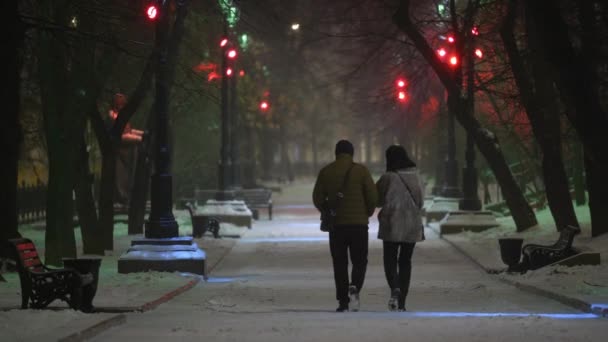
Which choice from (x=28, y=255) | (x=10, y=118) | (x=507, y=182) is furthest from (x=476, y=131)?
(x=28, y=255)

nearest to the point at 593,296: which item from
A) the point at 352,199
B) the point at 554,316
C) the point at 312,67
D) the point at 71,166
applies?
the point at 554,316

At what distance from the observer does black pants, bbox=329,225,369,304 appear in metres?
13.1

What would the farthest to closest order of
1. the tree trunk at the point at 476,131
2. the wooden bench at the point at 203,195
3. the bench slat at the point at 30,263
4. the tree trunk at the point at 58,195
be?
the wooden bench at the point at 203,195 → the tree trunk at the point at 476,131 → the tree trunk at the point at 58,195 → the bench slat at the point at 30,263

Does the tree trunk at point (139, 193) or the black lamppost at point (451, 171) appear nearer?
the tree trunk at point (139, 193)

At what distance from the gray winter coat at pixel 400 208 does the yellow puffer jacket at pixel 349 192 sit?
0.28 metres

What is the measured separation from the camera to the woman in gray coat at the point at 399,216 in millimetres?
13297

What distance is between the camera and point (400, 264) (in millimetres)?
13523

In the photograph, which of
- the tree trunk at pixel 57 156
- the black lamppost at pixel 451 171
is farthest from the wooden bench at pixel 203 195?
the tree trunk at pixel 57 156

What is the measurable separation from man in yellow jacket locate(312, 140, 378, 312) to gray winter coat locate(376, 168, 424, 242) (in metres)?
0.28

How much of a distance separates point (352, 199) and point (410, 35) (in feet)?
48.5

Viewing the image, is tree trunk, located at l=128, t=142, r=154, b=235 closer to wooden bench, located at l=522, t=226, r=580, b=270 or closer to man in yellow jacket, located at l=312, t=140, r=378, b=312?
wooden bench, located at l=522, t=226, r=580, b=270

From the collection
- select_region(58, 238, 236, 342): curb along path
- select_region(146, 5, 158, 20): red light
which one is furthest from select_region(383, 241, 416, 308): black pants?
select_region(146, 5, 158, 20): red light

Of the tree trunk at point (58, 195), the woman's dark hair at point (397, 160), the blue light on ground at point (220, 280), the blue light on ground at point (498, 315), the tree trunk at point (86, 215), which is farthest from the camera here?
the tree trunk at point (86, 215)

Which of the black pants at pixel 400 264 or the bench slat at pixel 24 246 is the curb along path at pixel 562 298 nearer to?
the black pants at pixel 400 264
